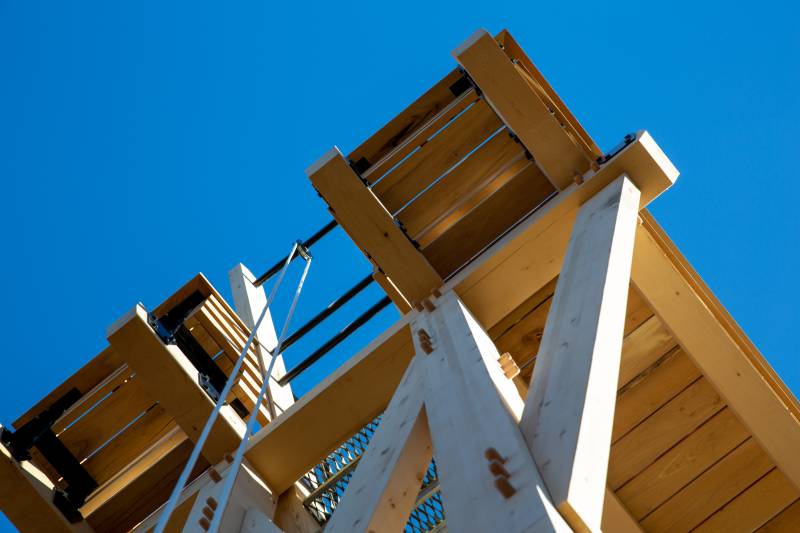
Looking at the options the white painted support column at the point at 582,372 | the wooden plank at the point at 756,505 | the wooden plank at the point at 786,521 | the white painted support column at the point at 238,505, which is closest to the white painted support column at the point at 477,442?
the white painted support column at the point at 582,372

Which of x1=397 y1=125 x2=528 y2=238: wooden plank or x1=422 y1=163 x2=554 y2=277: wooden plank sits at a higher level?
x1=397 y1=125 x2=528 y2=238: wooden plank

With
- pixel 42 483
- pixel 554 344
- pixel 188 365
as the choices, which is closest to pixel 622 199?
pixel 554 344

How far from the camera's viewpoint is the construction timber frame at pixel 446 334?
423 centimetres

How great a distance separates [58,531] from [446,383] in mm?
2106

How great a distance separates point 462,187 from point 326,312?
1352 mm

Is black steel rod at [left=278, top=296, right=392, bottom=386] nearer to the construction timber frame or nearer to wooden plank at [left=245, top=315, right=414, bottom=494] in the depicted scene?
the construction timber frame

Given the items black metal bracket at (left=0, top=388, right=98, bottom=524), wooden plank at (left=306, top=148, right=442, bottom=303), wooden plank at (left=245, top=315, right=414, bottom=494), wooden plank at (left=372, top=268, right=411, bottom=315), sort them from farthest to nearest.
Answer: wooden plank at (left=372, top=268, right=411, bottom=315)
black metal bracket at (left=0, top=388, right=98, bottom=524)
wooden plank at (left=306, top=148, right=442, bottom=303)
wooden plank at (left=245, top=315, right=414, bottom=494)

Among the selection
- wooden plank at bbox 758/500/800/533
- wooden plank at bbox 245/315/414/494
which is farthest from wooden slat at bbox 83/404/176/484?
wooden plank at bbox 758/500/800/533

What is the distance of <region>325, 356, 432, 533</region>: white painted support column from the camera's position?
8.68ft

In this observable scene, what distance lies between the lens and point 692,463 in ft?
15.3

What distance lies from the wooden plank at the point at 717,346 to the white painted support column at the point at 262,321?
1.88m

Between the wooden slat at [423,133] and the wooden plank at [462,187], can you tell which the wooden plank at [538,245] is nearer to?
the wooden plank at [462,187]

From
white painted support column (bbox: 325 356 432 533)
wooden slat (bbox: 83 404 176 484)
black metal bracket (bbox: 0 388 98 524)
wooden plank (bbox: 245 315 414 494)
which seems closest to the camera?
white painted support column (bbox: 325 356 432 533)

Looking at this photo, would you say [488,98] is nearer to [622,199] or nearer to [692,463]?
[622,199]
